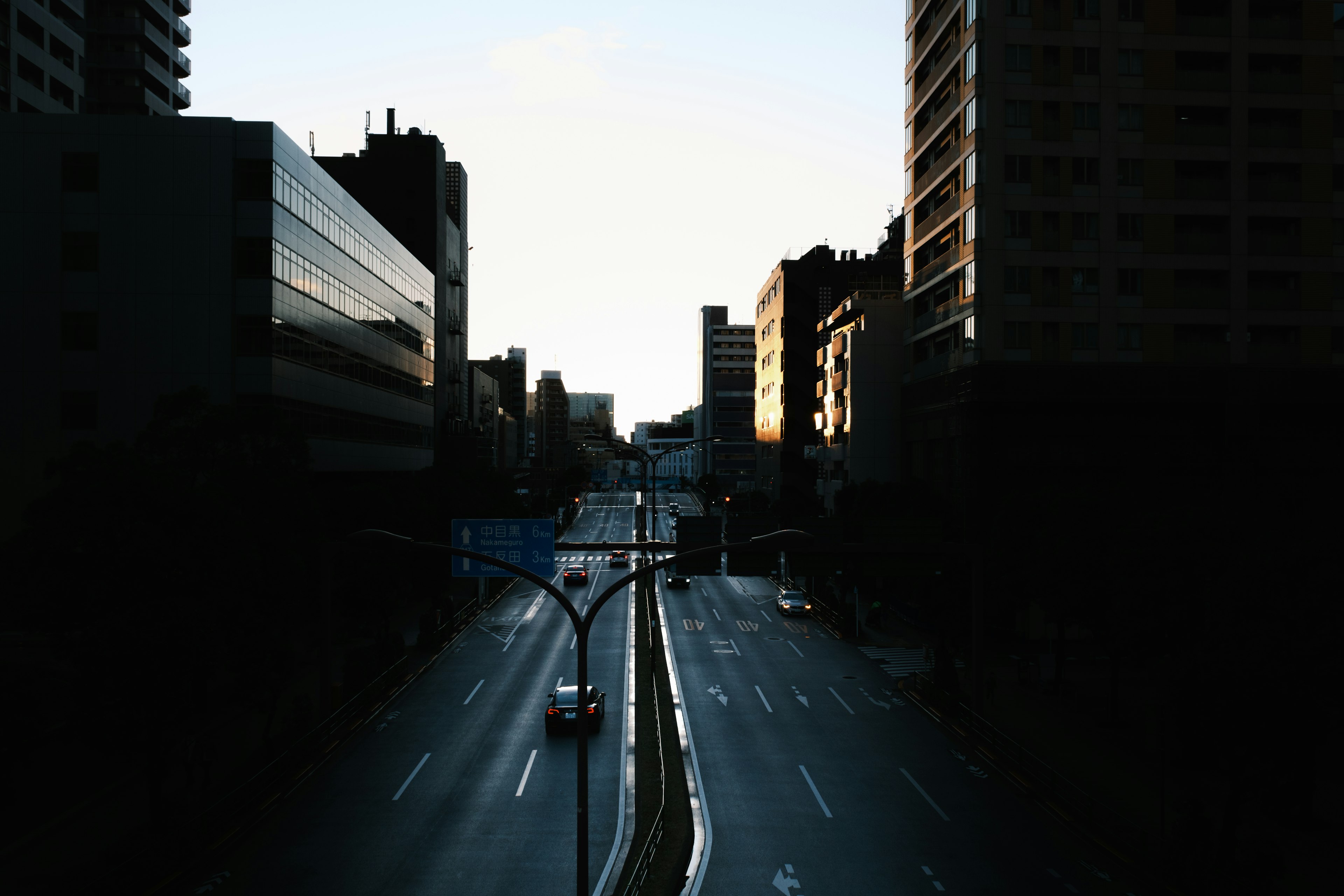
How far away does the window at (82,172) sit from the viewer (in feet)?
167

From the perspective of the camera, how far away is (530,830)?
2445cm

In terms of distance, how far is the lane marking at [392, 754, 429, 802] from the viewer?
1069 inches

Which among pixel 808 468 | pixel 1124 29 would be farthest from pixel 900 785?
pixel 808 468

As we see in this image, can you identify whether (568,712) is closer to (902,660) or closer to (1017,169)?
(902,660)

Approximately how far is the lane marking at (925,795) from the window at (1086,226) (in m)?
41.8

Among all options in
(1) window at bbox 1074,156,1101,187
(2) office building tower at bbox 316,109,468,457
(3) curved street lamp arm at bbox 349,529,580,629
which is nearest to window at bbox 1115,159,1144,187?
(1) window at bbox 1074,156,1101,187

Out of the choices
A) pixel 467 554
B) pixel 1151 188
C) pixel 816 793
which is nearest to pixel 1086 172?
pixel 1151 188

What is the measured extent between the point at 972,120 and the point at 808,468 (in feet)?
220

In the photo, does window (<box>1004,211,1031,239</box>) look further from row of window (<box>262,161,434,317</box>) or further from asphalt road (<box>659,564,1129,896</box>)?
row of window (<box>262,161,434,317</box>)

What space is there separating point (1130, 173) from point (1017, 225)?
8040 millimetres

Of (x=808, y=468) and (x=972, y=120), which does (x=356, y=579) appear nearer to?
(x=972, y=120)

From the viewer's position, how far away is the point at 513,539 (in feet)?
119

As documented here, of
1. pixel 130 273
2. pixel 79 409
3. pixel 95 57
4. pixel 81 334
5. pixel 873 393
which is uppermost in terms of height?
pixel 95 57

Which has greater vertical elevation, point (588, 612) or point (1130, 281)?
point (1130, 281)
